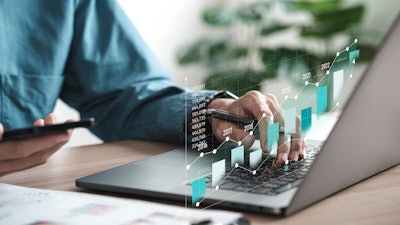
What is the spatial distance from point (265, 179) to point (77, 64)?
727mm

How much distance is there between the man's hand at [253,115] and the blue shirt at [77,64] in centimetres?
49

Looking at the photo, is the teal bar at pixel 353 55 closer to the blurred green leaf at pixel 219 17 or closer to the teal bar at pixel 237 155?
the teal bar at pixel 237 155

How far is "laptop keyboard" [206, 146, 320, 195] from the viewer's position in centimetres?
70

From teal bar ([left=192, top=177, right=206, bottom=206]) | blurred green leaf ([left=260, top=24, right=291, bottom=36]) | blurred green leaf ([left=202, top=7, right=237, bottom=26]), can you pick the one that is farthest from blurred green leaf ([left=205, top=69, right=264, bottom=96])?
blurred green leaf ([left=202, top=7, right=237, bottom=26])

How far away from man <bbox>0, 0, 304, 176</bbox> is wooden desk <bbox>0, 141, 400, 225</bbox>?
157 mm

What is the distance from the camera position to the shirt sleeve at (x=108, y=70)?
128cm

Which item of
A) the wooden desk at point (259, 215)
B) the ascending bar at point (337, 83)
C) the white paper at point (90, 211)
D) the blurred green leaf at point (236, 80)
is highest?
the blurred green leaf at point (236, 80)

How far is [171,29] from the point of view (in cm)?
307

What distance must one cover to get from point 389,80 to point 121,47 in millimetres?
699

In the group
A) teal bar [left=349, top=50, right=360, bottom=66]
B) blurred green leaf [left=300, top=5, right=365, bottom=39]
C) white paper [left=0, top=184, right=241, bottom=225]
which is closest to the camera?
white paper [left=0, top=184, right=241, bottom=225]

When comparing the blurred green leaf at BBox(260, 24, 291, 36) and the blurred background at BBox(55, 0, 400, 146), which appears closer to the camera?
the blurred background at BBox(55, 0, 400, 146)

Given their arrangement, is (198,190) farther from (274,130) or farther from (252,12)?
(252,12)

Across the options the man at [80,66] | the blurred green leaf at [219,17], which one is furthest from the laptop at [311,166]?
the blurred green leaf at [219,17]

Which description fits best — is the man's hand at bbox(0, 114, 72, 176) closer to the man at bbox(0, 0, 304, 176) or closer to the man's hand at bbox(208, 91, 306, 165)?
the man's hand at bbox(208, 91, 306, 165)
